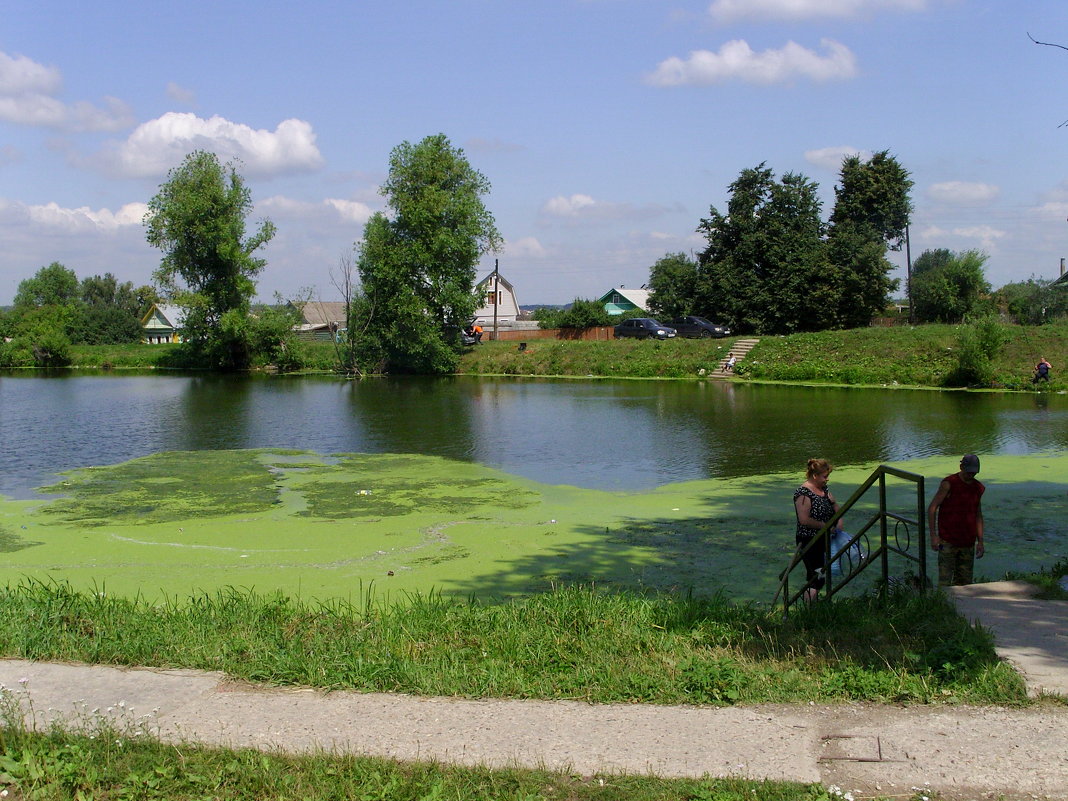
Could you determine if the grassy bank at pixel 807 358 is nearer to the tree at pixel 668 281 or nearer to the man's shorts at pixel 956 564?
the tree at pixel 668 281

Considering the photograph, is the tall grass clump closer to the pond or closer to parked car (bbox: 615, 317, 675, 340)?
the pond

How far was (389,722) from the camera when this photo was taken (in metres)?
5.22

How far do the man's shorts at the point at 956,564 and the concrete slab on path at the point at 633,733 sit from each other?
3796 millimetres

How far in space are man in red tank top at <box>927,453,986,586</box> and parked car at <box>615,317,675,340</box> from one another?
4916 centimetres

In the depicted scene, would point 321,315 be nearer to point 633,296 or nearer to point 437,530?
point 633,296

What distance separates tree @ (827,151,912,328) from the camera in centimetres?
5603

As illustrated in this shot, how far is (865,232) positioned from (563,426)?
4208cm

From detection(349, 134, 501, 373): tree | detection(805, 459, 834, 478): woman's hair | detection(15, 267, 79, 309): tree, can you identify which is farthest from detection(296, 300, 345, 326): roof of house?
detection(805, 459, 834, 478): woman's hair

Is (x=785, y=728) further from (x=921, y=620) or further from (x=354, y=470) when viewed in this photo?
(x=354, y=470)

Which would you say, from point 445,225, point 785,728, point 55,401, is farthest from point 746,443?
point 445,225

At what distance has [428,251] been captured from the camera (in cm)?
5750

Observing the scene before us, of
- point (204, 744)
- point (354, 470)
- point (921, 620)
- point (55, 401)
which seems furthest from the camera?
point (55, 401)

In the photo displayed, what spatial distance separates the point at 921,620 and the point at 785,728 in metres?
1.92

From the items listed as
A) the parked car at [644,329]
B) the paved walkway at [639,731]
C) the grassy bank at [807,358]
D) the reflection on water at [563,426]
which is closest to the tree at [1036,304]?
the grassy bank at [807,358]
